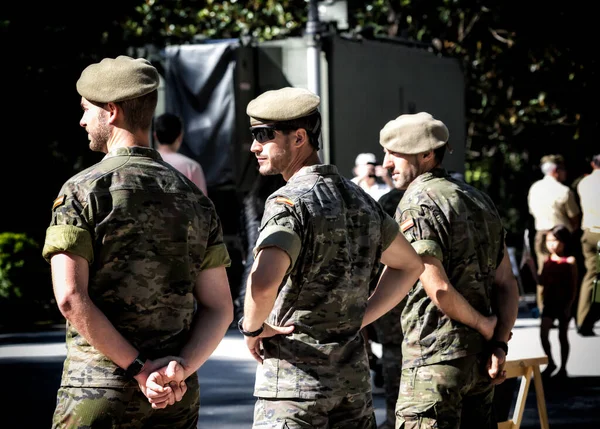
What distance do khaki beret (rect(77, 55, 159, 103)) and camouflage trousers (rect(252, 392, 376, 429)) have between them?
47.2 inches

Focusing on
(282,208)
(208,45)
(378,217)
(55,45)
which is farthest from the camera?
(55,45)

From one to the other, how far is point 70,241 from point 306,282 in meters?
0.95

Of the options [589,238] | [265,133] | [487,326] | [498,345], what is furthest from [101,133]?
[589,238]

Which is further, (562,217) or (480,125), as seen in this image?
(480,125)

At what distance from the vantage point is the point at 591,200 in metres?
11.5

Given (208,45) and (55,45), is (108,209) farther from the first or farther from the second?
(55,45)

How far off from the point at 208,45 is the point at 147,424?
10.3 metres

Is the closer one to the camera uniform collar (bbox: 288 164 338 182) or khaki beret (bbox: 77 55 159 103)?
khaki beret (bbox: 77 55 159 103)

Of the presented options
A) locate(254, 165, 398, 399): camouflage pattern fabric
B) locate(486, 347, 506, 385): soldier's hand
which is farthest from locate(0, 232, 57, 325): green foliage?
locate(254, 165, 398, 399): camouflage pattern fabric

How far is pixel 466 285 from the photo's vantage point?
516 centimetres

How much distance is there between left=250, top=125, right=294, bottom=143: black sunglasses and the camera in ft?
14.0

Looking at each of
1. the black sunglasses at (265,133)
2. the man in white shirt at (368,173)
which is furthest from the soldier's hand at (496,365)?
the man in white shirt at (368,173)

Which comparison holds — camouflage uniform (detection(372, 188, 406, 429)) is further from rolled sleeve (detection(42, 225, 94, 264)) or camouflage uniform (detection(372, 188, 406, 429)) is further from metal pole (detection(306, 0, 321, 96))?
metal pole (detection(306, 0, 321, 96))

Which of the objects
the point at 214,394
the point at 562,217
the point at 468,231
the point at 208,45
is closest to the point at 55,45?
the point at 208,45
